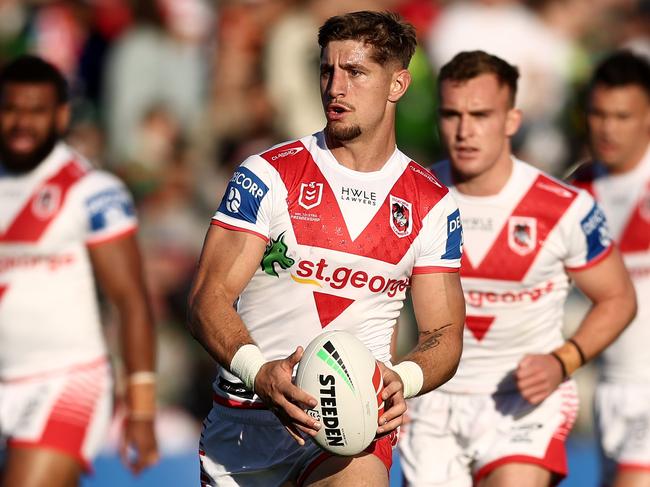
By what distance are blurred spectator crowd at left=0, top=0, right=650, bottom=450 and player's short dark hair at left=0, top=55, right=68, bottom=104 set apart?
4060 millimetres

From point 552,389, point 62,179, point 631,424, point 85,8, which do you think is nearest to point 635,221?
point 631,424

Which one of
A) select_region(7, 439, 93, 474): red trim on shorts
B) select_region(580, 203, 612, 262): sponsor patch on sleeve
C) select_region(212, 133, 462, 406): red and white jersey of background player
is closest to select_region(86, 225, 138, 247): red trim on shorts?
select_region(7, 439, 93, 474): red trim on shorts

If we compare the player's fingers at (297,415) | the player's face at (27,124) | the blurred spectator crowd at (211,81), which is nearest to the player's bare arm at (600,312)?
the player's fingers at (297,415)

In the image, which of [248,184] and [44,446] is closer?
[248,184]

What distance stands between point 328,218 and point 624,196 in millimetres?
3285

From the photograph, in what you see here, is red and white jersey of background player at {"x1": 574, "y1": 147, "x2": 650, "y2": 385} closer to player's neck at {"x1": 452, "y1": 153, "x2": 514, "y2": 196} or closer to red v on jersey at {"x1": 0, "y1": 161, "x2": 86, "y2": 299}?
player's neck at {"x1": 452, "y1": 153, "x2": 514, "y2": 196}

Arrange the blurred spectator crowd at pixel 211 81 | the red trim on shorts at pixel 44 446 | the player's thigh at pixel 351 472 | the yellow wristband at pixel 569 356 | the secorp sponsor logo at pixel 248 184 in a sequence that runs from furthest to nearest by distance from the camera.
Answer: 1. the blurred spectator crowd at pixel 211 81
2. the red trim on shorts at pixel 44 446
3. the yellow wristband at pixel 569 356
4. the secorp sponsor logo at pixel 248 184
5. the player's thigh at pixel 351 472

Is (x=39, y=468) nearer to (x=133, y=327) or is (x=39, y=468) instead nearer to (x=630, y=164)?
(x=133, y=327)

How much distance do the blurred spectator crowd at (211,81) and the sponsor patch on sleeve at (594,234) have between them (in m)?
4.81

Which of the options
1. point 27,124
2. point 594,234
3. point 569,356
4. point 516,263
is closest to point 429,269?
point 516,263

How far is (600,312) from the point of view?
757 centimetres

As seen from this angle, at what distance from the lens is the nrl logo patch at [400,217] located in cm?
609

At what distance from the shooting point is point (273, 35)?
43.5 feet

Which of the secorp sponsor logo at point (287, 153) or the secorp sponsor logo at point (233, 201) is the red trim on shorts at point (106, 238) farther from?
the secorp sponsor logo at point (233, 201)
